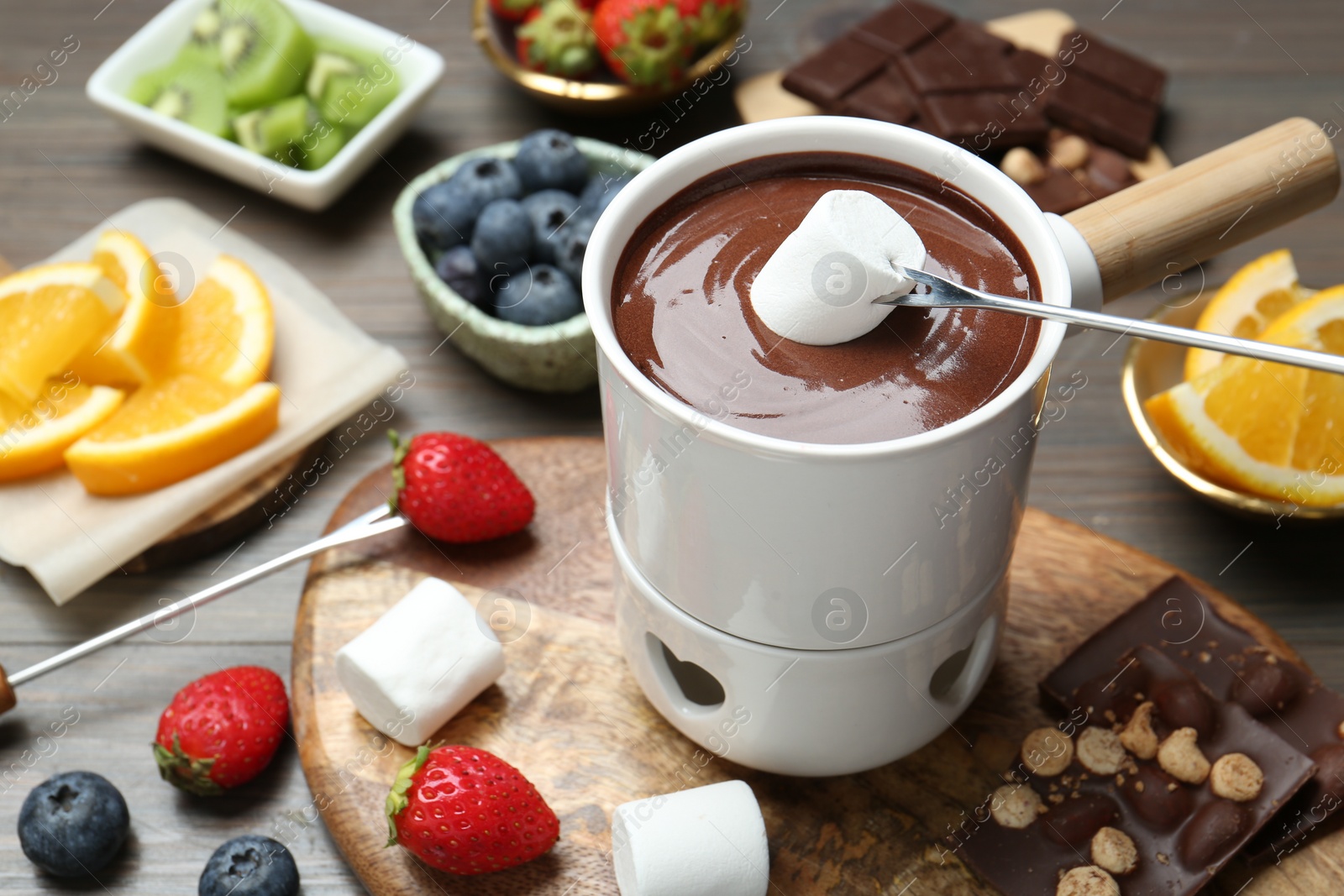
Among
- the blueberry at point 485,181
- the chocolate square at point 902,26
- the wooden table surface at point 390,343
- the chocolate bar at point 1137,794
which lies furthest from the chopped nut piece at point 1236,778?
the chocolate square at point 902,26

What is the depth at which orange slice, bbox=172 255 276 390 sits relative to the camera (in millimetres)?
1556

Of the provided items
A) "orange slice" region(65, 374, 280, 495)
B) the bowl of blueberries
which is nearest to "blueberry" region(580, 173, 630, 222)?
the bowl of blueberries

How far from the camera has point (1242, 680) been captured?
3.89ft

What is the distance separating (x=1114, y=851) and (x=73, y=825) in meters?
0.97

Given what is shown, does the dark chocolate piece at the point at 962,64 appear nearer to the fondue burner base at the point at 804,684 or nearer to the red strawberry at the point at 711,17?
the red strawberry at the point at 711,17

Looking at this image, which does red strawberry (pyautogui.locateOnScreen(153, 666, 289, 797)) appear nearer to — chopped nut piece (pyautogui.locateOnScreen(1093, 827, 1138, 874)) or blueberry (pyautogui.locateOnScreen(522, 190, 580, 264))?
blueberry (pyautogui.locateOnScreen(522, 190, 580, 264))

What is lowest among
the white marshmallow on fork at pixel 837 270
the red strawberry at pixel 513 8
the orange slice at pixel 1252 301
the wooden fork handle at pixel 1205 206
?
the orange slice at pixel 1252 301

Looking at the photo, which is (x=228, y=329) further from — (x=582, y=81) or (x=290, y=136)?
(x=582, y=81)

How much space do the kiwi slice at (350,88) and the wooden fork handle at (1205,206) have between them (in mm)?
1212

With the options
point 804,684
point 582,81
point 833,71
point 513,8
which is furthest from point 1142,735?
point 513,8

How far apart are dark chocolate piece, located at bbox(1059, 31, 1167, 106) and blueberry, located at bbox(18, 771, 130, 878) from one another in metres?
1.66

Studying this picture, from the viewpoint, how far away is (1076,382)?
64.1 inches

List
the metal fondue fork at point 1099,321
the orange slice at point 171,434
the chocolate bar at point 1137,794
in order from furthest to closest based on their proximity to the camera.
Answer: the orange slice at point 171,434 < the chocolate bar at point 1137,794 < the metal fondue fork at point 1099,321

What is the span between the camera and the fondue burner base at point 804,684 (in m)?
1.01
